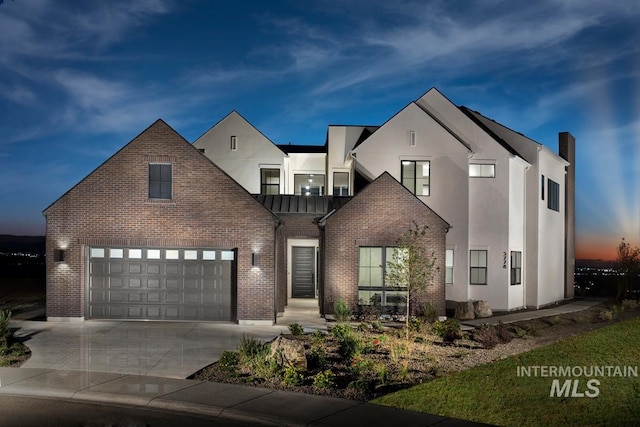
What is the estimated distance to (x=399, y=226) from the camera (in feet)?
72.5

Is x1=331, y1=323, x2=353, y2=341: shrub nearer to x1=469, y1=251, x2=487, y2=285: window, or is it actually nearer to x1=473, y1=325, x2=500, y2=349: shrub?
x1=473, y1=325, x2=500, y2=349: shrub

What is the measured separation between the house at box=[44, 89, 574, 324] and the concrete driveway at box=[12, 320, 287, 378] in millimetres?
1149

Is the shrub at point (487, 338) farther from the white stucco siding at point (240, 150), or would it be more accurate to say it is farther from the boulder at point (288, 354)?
the white stucco siding at point (240, 150)

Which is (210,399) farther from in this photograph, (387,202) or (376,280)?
(387,202)

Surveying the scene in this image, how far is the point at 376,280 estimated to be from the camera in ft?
73.0

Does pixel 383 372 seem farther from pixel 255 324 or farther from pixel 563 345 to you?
pixel 255 324

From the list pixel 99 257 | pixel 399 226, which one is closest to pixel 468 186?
pixel 399 226

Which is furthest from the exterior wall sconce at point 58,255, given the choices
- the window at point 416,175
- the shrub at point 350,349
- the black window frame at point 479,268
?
the black window frame at point 479,268

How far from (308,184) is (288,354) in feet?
58.8

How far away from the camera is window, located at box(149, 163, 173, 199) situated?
2041 centimetres

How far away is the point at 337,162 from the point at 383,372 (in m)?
17.7

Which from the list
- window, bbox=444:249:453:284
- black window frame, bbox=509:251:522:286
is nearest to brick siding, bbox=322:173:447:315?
window, bbox=444:249:453:284

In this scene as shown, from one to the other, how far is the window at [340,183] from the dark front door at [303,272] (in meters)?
3.01

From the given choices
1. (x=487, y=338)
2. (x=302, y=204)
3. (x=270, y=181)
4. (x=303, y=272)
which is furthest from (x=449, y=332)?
(x=270, y=181)
